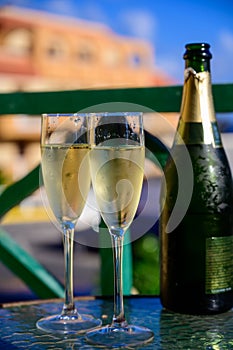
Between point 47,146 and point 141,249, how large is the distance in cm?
529

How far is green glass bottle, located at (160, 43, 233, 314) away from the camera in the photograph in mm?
1016

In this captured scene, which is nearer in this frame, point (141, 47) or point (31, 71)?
point (31, 71)

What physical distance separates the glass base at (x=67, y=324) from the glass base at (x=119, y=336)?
36 millimetres

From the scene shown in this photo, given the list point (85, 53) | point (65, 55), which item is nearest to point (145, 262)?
point (65, 55)

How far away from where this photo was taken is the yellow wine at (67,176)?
900 millimetres

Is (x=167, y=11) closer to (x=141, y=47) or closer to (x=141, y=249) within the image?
(x=141, y=47)

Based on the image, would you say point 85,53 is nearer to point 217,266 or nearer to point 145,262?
point 145,262

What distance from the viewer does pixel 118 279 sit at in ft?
2.94

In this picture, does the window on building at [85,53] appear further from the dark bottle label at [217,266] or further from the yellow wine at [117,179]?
the yellow wine at [117,179]

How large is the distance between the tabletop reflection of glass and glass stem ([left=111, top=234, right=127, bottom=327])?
0.19 ft

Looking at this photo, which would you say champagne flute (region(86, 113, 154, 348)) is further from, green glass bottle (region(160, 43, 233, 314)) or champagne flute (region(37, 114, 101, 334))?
green glass bottle (region(160, 43, 233, 314))

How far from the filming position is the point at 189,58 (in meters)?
1.06

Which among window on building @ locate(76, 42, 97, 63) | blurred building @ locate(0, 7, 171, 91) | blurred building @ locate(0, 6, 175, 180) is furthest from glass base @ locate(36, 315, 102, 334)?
window on building @ locate(76, 42, 97, 63)

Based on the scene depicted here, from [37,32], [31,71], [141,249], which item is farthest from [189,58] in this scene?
[37,32]
